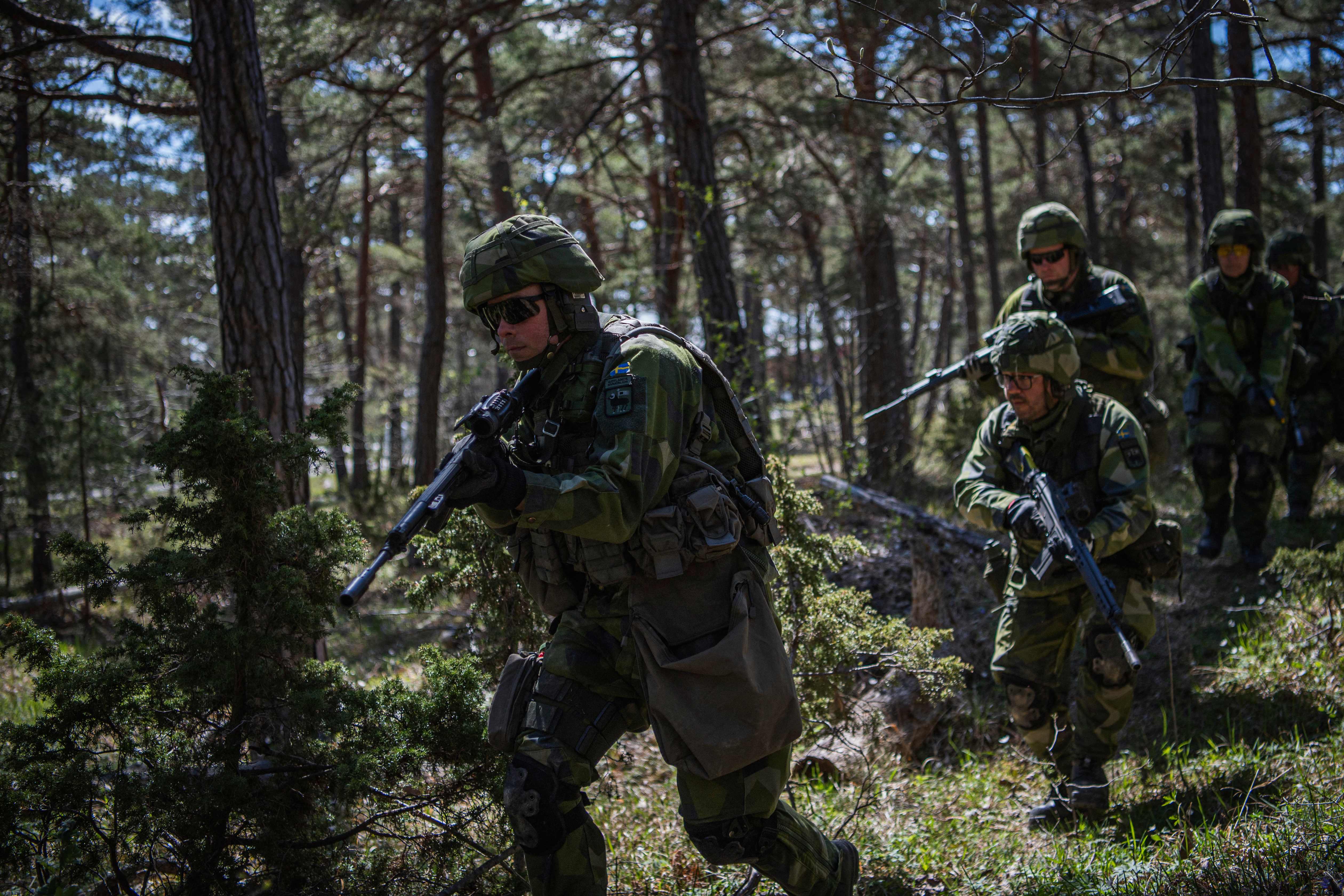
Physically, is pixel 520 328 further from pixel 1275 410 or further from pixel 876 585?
pixel 1275 410

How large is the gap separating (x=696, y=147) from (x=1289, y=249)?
4.56 metres

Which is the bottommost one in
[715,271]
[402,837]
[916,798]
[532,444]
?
[916,798]

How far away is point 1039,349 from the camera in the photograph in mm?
4184

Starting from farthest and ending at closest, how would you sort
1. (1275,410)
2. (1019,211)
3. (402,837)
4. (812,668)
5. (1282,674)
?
(1019,211) → (1275,410) → (1282,674) → (812,668) → (402,837)

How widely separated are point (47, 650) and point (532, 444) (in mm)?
1713

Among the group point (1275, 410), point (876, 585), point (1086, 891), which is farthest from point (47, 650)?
point (1275, 410)

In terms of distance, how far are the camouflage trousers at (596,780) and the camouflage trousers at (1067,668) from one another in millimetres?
1557

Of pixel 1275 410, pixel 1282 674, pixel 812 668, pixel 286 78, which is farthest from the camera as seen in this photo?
pixel 286 78

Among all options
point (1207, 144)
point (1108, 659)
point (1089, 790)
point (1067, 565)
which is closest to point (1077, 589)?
point (1067, 565)

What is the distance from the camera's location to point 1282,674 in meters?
5.07

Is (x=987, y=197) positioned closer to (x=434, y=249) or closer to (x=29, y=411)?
(x=434, y=249)

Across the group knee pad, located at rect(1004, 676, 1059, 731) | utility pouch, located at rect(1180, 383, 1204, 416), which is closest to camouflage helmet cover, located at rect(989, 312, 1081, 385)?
knee pad, located at rect(1004, 676, 1059, 731)

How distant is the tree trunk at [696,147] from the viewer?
7.62 m

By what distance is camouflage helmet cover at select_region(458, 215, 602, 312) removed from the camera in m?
3.11
